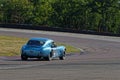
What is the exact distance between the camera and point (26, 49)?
1268 inches

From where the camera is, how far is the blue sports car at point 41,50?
32.0m

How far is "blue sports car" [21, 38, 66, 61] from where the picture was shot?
31953 mm

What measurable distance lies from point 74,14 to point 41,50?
71853 millimetres

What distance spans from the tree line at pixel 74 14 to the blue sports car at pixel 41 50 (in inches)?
2683

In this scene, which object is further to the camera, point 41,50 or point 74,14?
point 74,14

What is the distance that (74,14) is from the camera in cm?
10375

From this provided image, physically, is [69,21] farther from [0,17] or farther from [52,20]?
[0,17]

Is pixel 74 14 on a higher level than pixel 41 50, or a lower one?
lower

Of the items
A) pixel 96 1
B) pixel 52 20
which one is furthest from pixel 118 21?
pixel 52 20

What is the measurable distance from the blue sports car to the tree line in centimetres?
6814

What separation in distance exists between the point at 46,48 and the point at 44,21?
2819 inches

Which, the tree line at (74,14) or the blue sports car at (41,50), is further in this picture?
the tree line at (74,14)

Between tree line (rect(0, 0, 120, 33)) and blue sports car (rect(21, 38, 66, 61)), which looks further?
tree line (rect(0, 0, 120, 33))

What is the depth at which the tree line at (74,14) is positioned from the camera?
10281cm
